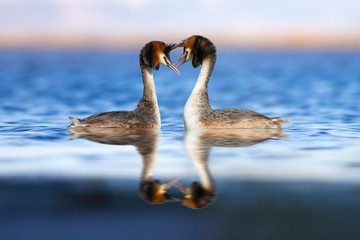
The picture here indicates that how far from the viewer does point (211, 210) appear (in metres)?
4.88

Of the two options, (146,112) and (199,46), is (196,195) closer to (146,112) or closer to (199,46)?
(146,112)

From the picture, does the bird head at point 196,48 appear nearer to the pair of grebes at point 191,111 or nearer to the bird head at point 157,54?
the pair of grebes at point 191,111

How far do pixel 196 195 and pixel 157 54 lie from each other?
5.61m

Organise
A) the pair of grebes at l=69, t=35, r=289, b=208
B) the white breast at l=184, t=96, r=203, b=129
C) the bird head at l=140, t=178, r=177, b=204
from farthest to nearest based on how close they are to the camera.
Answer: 1. the white breast at l=184, t=96, r=203, b=129
2. the pair of grebes at l=69, t=35, r=289, b=208
3. the bird head at l=140, t=178, r=177, b=204

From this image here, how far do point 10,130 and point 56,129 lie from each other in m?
0.92

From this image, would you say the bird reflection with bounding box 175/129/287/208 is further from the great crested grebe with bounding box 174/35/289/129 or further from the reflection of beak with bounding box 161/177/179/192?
the great crested grebe with bounding box 174/35/289/129

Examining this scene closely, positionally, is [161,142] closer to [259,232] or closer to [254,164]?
[254,164]

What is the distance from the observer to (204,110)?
34.3 ft

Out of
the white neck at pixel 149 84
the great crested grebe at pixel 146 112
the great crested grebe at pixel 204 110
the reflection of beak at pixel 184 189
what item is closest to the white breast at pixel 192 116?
the great crested grebe at pixel 204 110

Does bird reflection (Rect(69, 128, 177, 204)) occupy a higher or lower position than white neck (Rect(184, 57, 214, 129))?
lower

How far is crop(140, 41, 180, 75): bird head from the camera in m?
10.5

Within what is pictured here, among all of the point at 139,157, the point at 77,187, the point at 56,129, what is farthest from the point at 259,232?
the point at 56,129

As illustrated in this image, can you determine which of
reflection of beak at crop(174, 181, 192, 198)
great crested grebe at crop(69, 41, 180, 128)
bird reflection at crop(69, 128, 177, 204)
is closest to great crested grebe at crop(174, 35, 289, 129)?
great crested grebe at crop(69, 41, 180, 128)

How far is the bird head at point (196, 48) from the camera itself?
1041cm
